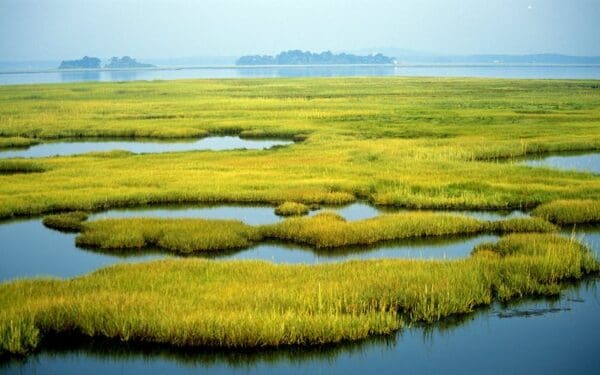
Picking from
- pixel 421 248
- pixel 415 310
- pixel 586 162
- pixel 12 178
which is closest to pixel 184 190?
pixel 12 178

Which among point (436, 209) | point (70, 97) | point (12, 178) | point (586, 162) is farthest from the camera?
point (70, 97)

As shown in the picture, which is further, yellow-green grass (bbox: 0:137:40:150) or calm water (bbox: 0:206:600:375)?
yellow-green grass (bbox: 0:137:40:150)

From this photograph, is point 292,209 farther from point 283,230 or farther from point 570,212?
point 570,212

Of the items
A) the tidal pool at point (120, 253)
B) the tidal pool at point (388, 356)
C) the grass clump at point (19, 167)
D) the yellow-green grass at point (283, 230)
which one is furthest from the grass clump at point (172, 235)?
the grass clump at point (19, 167)

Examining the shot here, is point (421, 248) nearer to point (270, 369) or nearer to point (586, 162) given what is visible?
point (270, 369)

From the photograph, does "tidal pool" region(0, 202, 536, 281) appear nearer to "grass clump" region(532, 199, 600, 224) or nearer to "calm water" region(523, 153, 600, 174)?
"grass clump" region(532, 199, 600, 224)


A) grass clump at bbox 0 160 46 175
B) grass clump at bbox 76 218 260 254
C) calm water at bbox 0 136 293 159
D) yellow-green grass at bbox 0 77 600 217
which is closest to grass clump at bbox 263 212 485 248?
grass clump at bbox 76 218 260 254
